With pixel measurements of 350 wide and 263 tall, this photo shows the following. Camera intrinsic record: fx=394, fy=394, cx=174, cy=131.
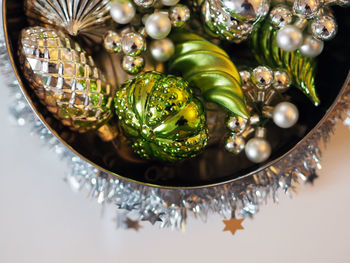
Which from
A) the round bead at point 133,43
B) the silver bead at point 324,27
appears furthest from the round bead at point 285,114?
the round bead at point 133,43

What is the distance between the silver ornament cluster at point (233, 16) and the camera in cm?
50

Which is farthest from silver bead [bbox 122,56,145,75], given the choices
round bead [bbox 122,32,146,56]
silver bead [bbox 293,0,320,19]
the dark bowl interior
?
silver bead [bbox 293,0,320,19]

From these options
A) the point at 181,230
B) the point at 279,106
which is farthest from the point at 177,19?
the point at 181,230

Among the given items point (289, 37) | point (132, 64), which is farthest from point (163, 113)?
point (289, 37)

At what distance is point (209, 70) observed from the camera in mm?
545

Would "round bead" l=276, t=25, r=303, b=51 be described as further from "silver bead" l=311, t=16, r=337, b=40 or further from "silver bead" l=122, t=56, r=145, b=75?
"silver bead" l=122, t=56, r=145, b=75

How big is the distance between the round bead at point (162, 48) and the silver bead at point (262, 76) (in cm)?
12

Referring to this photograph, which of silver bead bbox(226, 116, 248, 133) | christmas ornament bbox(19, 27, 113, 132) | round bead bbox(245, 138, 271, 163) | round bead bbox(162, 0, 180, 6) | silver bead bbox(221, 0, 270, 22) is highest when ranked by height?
silver bead bbox(221, 0, 270, 22)

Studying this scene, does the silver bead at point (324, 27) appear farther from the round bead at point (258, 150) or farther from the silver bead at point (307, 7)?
the round bead at point (258, 150)

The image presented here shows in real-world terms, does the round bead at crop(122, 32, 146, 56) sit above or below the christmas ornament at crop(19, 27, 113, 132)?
above

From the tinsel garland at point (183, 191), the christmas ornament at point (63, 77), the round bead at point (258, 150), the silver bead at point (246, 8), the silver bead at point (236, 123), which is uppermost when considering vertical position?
the silver bead at point (246, 8)

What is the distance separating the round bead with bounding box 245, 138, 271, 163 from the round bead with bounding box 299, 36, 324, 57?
0.14 metres

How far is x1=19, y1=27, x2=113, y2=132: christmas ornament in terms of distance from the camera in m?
0.51

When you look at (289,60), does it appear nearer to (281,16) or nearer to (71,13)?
(281,16)
